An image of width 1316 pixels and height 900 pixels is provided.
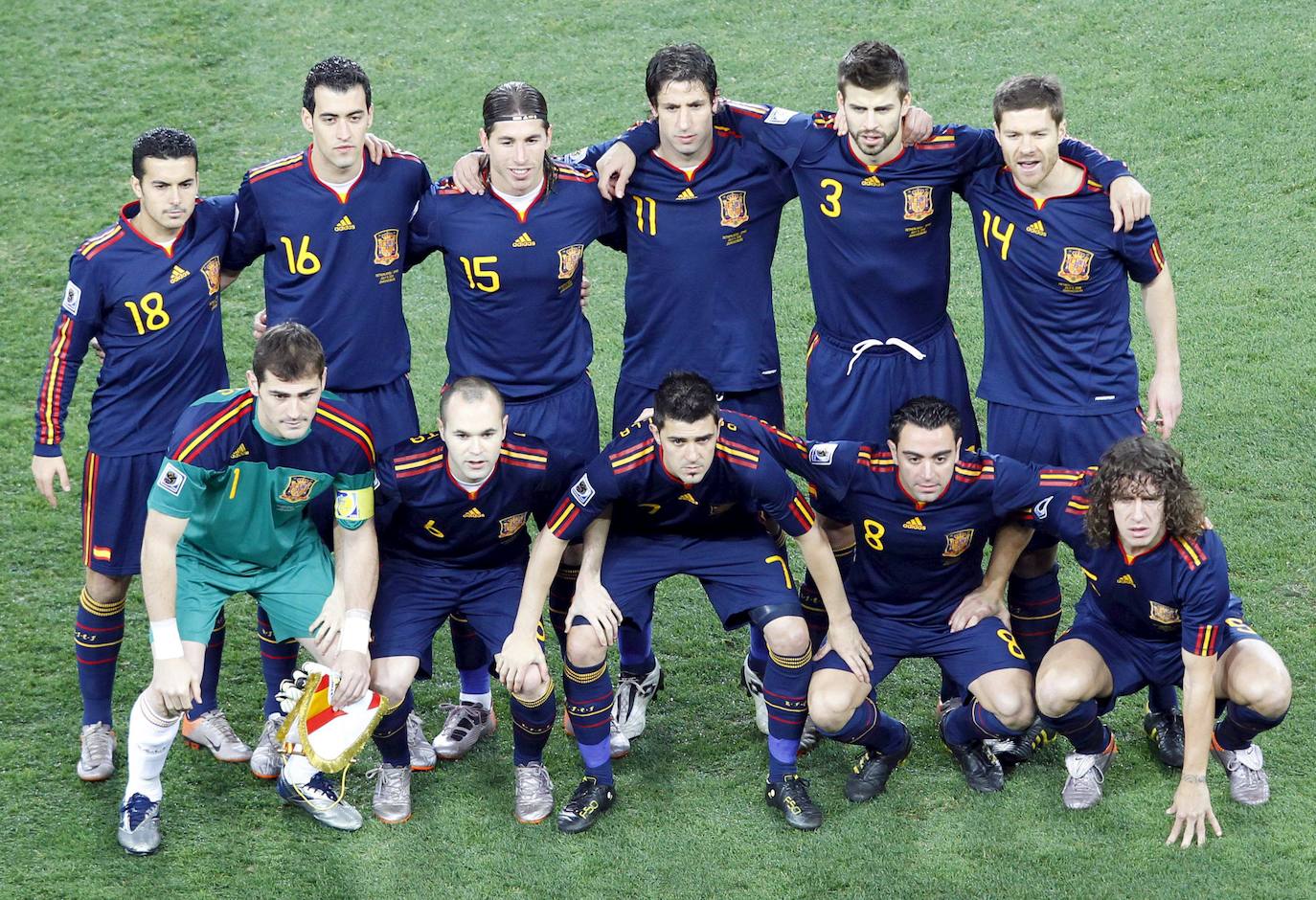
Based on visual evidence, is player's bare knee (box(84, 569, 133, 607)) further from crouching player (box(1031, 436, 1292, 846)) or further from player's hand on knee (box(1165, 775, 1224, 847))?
player's hand on knee (box(1165, 775, 1224, 847))

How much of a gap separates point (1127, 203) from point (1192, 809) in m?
2.07

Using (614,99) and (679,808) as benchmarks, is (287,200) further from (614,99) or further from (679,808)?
(614,99)

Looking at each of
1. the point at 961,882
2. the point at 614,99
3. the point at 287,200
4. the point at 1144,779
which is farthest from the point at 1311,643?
the point at 614,99

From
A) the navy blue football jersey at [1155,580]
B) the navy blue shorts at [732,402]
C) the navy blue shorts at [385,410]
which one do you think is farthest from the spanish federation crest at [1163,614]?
the navy blue shorts at [385,410]

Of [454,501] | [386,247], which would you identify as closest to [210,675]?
[454,501]

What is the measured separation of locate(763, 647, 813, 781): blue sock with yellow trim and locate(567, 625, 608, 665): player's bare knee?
0.60 metres

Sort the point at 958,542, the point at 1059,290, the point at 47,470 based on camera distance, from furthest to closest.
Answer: the point at 47,470
the point at 1059,290
the point at 958,542

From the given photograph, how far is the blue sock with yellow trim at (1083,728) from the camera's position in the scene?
19.3 feet

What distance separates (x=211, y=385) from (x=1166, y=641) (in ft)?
11.8

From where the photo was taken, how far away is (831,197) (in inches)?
250

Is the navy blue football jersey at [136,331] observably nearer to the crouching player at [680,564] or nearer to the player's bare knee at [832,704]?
the crouching player at [680,564]

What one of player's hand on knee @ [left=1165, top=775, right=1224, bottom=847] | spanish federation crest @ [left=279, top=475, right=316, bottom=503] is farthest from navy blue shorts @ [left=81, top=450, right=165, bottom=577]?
player's hand on knee @ [left=1165, top=775, right=1224, bottom=847]

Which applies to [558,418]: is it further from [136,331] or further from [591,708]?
[136,331]

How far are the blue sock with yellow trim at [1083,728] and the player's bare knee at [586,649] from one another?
156cm
